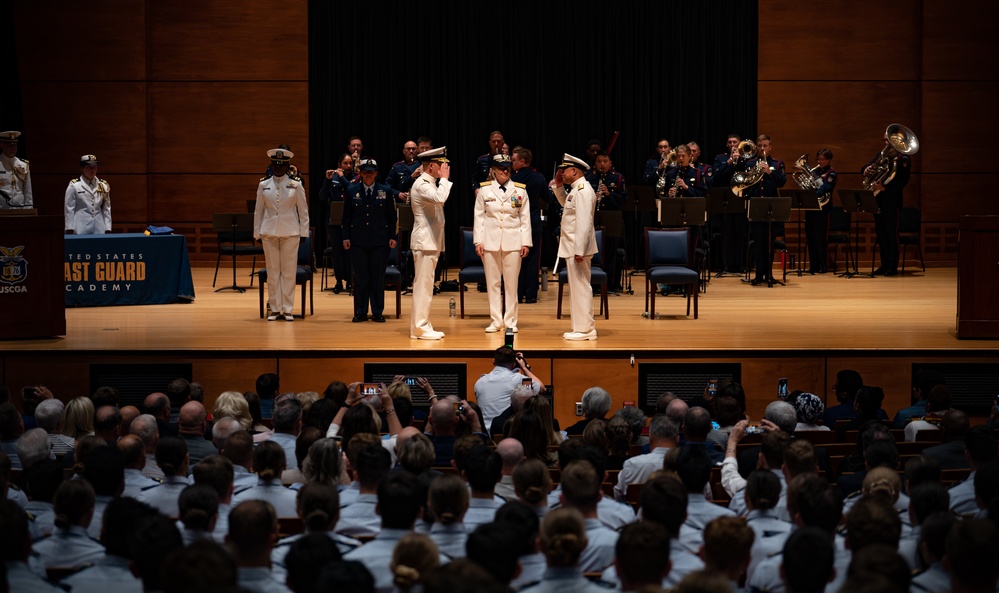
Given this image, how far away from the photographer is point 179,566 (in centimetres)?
289

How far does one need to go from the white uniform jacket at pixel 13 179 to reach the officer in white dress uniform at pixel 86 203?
1.46ft

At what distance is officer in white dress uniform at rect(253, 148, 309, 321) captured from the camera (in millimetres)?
10203

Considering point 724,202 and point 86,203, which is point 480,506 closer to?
point 86,203

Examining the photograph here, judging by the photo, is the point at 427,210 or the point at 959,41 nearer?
the point at 427,210

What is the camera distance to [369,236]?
1022 cm

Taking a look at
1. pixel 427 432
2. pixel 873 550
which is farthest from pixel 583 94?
pixel 873 550

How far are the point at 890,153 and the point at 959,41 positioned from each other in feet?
7.25

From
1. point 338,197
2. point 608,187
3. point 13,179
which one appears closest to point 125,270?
point 13,179

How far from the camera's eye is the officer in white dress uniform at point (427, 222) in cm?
916

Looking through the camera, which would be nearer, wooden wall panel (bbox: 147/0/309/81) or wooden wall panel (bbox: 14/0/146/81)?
wooden wall panel (bbox: 14/0/146/81)

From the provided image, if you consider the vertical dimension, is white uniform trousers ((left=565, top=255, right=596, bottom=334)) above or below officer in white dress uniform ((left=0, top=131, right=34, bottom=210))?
below

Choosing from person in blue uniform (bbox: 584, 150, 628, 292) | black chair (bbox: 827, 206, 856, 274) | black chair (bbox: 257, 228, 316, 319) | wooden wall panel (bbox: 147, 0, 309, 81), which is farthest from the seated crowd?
wooden wall panel (bbox: 147, 0, 309, 81)

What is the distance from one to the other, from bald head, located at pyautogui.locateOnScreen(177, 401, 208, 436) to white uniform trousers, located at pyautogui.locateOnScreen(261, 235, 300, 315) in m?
4.47

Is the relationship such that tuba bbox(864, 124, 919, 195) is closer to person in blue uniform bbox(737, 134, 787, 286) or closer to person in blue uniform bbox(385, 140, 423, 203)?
person in blue uniform bbox(737, 134, 787, 286)
